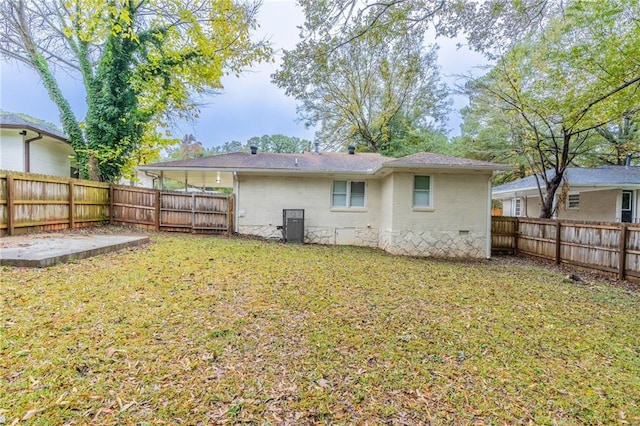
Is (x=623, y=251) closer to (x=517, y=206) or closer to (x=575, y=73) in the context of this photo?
(x=575, y=73)

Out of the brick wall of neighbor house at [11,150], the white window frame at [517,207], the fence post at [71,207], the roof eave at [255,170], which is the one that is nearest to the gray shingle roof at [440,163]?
the roof eave at [255,170]

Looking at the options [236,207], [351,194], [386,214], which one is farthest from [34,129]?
[386,214]

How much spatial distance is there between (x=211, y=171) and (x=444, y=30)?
832 centimetres

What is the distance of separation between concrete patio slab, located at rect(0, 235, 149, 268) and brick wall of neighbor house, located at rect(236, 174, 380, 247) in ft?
13.9

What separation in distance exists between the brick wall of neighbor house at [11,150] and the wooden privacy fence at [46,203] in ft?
14.8

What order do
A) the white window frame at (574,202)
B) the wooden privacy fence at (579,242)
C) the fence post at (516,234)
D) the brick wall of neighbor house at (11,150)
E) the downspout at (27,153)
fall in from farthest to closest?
1. the white window frame at (574,202)
2. the downspout at (27,153)
3. the brick wall of neighbor house at (11,150)
4. the fence post at (516,234)
5. the wooden privacy fence at (579,242)

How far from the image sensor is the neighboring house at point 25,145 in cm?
1124

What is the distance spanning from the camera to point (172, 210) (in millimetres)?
10805

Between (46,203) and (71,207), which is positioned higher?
(46,203)

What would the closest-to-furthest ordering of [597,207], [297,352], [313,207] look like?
[297,352]
[313,207]
[597,207]

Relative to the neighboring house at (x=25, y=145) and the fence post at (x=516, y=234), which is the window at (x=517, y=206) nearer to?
the fence post at (x=516, y=234)

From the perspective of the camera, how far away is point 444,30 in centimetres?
591

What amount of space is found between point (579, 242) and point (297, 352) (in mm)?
8836

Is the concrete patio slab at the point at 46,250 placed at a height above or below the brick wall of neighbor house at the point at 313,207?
below
